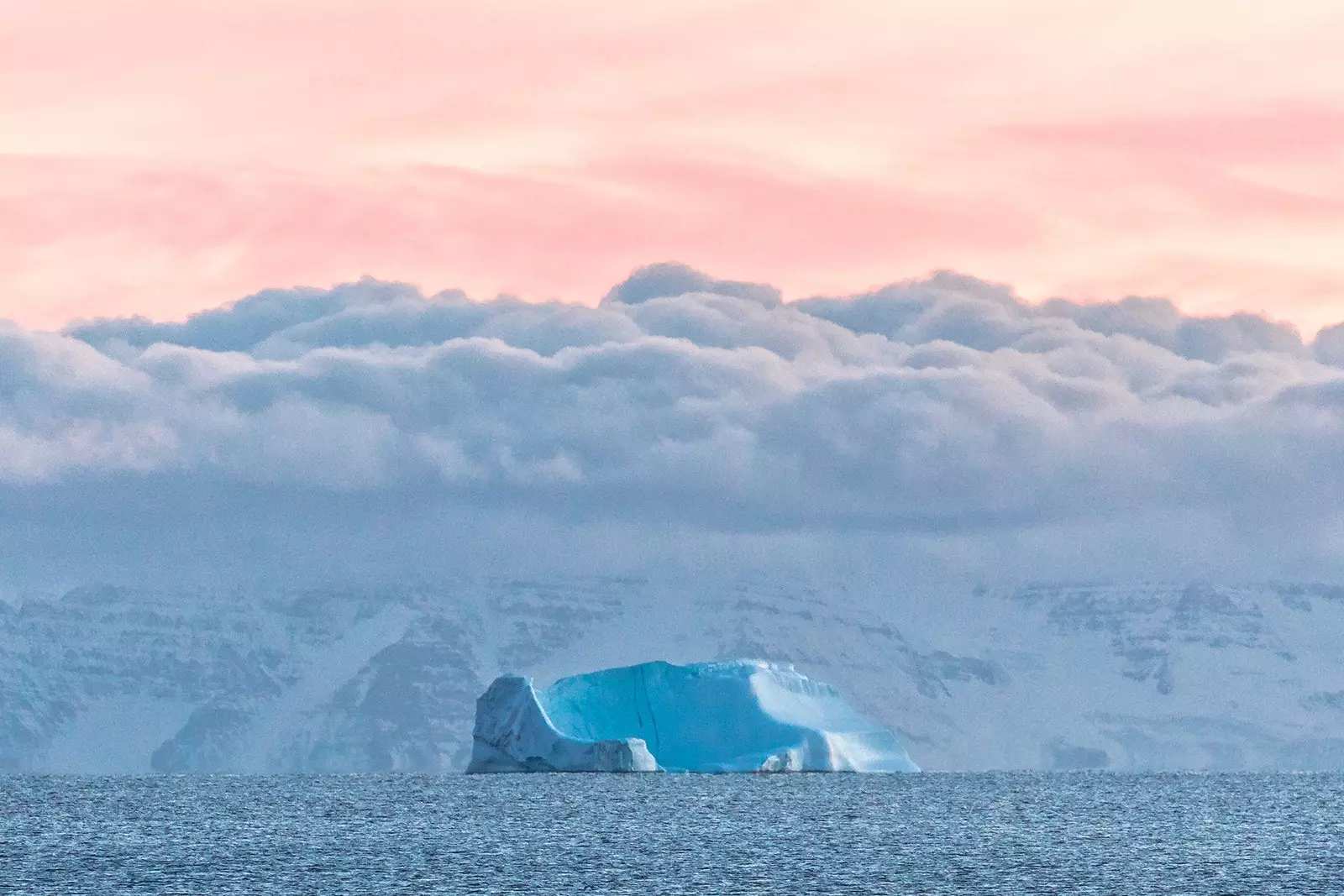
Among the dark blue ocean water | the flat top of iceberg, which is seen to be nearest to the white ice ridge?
the flat top of iceberg

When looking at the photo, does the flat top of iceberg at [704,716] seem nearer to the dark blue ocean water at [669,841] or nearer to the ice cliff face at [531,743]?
the ice cliff face at [531,743]

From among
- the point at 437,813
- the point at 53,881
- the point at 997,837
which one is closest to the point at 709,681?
the point at 437,813

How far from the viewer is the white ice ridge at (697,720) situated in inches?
4941

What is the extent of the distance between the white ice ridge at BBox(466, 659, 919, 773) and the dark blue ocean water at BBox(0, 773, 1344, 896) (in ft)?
7.27

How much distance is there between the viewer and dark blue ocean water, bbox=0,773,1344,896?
2512 inches

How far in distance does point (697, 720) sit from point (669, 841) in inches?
1842

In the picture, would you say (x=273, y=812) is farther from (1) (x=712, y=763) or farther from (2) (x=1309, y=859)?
(2) (x=1309, y=859)

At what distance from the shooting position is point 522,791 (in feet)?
431

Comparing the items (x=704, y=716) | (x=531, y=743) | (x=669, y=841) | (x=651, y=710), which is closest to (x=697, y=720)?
(x=704, y=716)

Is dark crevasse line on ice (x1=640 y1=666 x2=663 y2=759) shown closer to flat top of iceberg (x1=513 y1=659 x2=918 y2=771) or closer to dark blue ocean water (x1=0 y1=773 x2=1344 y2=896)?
flat top of iceberg (x1=513 y1=659 x2=918 y2=771)

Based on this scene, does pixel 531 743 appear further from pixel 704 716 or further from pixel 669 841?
pixel 669 841

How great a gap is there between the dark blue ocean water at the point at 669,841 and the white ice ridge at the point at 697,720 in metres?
2.22

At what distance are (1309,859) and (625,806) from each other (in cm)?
4481

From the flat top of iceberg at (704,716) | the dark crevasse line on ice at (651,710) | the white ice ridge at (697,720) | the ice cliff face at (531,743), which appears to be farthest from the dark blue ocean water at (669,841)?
the dark crevasse line on ice at (651,710)
